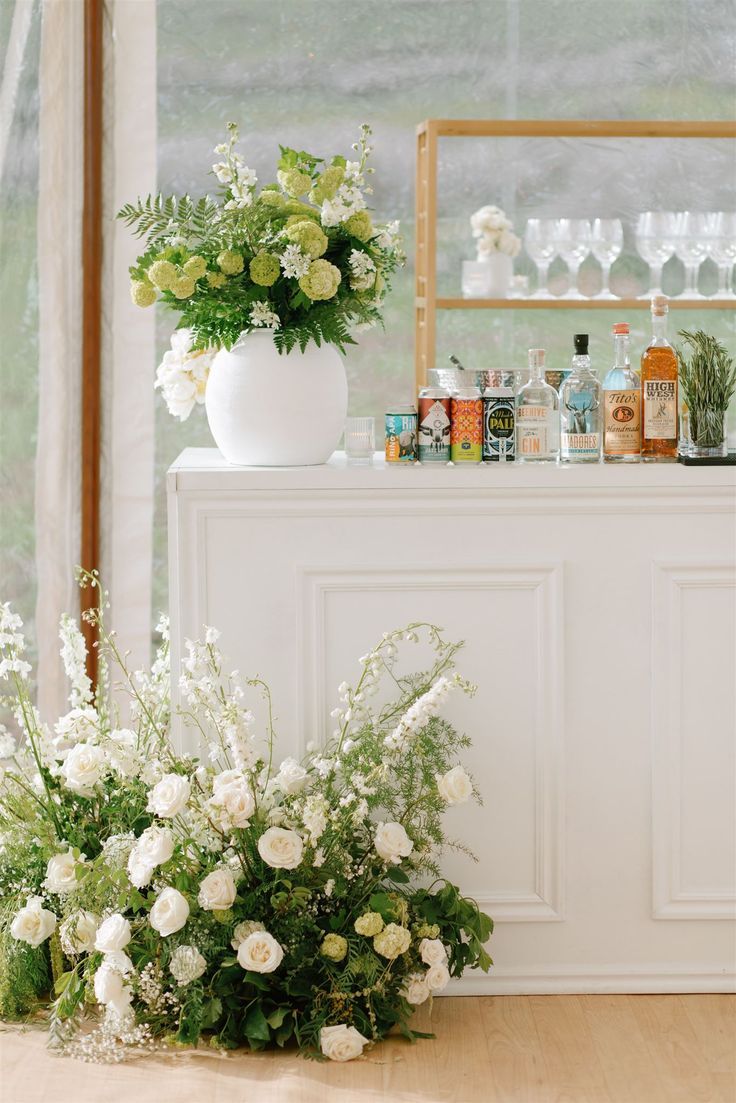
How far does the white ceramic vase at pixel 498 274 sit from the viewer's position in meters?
3.54

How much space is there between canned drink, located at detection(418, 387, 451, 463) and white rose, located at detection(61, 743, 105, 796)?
29.7 inches

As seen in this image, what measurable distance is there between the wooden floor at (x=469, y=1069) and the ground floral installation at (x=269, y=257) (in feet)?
3.84

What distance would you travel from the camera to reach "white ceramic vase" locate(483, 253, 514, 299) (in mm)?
3537

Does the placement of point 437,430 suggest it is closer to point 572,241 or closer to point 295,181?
point 295,181

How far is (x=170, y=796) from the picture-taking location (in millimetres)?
2156

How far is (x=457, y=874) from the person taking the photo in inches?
94.7

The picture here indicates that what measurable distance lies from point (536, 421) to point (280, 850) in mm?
848

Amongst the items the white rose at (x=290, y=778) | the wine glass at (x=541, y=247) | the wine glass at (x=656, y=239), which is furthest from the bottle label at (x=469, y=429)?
the wine glass at (x=656, y=239)

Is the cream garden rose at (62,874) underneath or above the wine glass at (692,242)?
underneath

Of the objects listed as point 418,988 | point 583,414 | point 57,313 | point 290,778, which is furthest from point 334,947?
point 57,313

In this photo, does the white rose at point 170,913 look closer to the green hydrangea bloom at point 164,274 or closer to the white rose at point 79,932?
the white rose at point 79,932

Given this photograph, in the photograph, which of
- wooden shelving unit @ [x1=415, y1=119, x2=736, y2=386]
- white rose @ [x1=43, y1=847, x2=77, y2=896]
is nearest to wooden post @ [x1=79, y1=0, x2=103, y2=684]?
wooden shelving unit @ [x1=415, y1=119, x2=736, y2=386]

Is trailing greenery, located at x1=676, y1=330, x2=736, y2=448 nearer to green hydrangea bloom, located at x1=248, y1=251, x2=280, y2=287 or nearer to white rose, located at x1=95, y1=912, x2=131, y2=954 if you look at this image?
green hydrangea bloom, located at x1=248, y1=251, x2=280, y2=287

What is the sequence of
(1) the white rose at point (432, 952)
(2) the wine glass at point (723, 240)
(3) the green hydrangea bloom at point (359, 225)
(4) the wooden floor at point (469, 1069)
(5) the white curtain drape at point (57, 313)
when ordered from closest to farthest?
(4) the wooden floor at point (469, 1069), (1) the white rose at point (432, 952), (3) the green hydrangea bloom at point (359, 225), (5) the white curtain drape at point (57, 313), (2) the wine glass at point (723, 240)
